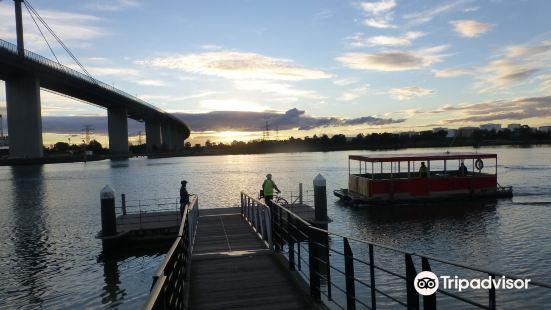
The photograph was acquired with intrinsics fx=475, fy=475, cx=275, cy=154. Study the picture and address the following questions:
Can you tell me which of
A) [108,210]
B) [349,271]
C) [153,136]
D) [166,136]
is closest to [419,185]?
[108,210]

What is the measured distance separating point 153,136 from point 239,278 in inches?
6513

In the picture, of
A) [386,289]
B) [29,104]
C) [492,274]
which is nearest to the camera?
[492,274]

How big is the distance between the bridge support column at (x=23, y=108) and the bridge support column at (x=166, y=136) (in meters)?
84.9

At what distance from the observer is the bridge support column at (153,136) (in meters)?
165

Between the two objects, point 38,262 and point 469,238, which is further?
point 469,238

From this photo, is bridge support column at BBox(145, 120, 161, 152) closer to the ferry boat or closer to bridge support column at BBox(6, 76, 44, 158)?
bridge support column at BBox(6, 76, 44, 158)

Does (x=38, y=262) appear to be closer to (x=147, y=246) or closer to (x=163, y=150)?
(x=147, y=246)

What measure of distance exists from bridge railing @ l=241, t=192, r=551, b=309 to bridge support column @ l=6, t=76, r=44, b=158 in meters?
82.6

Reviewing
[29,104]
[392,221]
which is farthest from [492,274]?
[29,104]

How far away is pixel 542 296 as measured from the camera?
1351cm

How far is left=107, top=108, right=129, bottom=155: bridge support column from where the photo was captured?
125 metres

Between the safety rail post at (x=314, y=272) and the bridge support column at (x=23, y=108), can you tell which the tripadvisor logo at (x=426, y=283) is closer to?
the safety rail post at (x=314, y=272)

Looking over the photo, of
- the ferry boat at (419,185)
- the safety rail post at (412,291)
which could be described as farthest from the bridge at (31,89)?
the safety rail post at (412,291)

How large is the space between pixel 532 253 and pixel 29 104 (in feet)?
300
